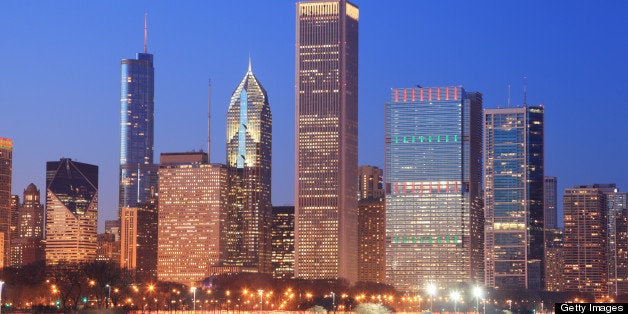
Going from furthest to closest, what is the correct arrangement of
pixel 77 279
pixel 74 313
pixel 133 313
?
pixel 77 279 → pixel 133 313 → pixel 74 313

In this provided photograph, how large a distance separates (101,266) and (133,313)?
27.5 metres

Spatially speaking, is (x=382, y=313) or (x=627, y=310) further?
(x=382, y=313)

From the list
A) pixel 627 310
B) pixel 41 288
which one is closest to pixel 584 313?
pixel 627 310

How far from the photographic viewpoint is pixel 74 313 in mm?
135125

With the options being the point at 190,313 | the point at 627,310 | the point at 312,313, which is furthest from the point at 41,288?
the point at 627,310

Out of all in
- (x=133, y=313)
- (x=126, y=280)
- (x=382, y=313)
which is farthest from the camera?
(x=126, y=280)

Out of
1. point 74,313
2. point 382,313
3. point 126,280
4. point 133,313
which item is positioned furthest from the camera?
point 126,280

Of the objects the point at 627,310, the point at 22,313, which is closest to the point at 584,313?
the point at 627,310

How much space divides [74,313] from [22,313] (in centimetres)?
1190

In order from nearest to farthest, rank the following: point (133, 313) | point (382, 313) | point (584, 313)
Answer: point (584, 313) < point (133, 313) < point (382, 313)

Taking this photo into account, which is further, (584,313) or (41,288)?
(41,288)

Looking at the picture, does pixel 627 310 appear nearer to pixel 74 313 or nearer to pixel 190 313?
pixel 74 313

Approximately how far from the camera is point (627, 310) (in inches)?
1487

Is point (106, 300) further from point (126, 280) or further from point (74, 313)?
point (74, 313)
